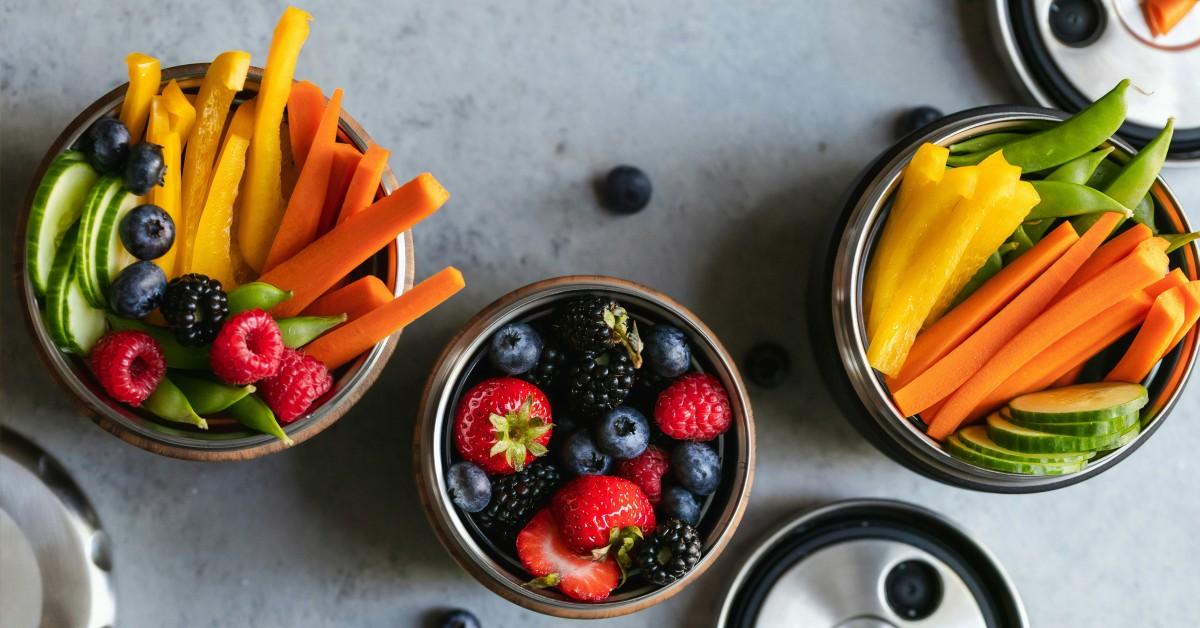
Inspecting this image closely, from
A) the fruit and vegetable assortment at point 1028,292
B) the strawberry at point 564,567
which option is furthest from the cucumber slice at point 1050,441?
the strawberry at point 564,567

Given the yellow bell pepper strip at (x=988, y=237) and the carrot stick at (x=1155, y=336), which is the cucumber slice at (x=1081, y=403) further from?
the yellow bell pepper strip at (x=988, y=237)

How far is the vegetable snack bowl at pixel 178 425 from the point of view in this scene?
102cm

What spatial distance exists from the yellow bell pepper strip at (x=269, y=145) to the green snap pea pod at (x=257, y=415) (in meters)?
0.17

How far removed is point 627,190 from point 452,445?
429 millimetres

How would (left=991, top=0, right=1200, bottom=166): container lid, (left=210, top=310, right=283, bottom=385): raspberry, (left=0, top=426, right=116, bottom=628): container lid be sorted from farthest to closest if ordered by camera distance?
(left=991, top=0, right=1200, bottom=166): container lid
(left=0, top=426, right=116, bottom=628): container lid
(left=210, top=310, right=283, bottom=385): raspberry

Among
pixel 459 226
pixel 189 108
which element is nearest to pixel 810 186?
pixel 459 226

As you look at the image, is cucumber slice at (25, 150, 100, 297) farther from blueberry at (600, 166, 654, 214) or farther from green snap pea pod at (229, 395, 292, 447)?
blueberry at (600, 166, 654, 214)

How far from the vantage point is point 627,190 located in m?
1.30

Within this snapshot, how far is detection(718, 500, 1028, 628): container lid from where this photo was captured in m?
1.30

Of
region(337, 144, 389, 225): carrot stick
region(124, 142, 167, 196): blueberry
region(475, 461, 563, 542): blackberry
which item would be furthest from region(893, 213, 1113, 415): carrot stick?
region(124, 142, 167, 196): blueberry

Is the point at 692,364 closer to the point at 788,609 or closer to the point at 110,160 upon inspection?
the point at 788,609

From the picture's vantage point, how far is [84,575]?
1257 millimetres

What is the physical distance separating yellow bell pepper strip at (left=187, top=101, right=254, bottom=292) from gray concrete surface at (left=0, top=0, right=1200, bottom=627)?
11.9 inches

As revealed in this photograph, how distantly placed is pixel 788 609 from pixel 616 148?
685mm
